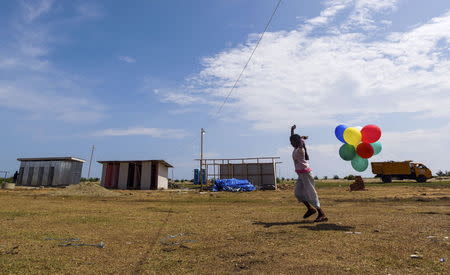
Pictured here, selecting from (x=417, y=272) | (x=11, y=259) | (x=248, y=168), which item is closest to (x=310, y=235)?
(x=417, y=272)

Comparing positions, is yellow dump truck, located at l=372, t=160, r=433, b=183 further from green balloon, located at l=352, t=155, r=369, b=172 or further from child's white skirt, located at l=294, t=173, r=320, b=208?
child's white skirt, located at l=294, t=173, r=320, b=208

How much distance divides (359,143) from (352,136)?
1.38 ft

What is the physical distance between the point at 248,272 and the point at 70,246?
8.90ft

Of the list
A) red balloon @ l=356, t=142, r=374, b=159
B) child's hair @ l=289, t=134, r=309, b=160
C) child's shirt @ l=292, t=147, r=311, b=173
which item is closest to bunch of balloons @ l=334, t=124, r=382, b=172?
red balloon @ l=356, t=142, r=374, b=159

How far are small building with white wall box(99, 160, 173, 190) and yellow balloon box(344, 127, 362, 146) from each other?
21.9 meters

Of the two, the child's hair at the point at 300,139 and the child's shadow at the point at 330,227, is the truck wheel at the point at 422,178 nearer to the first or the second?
the child's hair at the point at 300,139

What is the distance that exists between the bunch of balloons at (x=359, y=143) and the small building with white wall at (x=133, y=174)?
71.0 feet

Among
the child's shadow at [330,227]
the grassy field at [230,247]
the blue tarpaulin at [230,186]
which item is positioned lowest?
the grassy field at [230,247]

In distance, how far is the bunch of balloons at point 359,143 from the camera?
9000 mm

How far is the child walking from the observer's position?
583 centimetres

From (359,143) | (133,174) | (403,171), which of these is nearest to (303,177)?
(359,143)

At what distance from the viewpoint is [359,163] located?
9484 millimetres

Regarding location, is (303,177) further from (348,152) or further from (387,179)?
(387,179)

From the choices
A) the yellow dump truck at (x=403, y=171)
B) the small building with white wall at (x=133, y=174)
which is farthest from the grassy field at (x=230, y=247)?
the yellow dump truck at (x=403, y=171)
